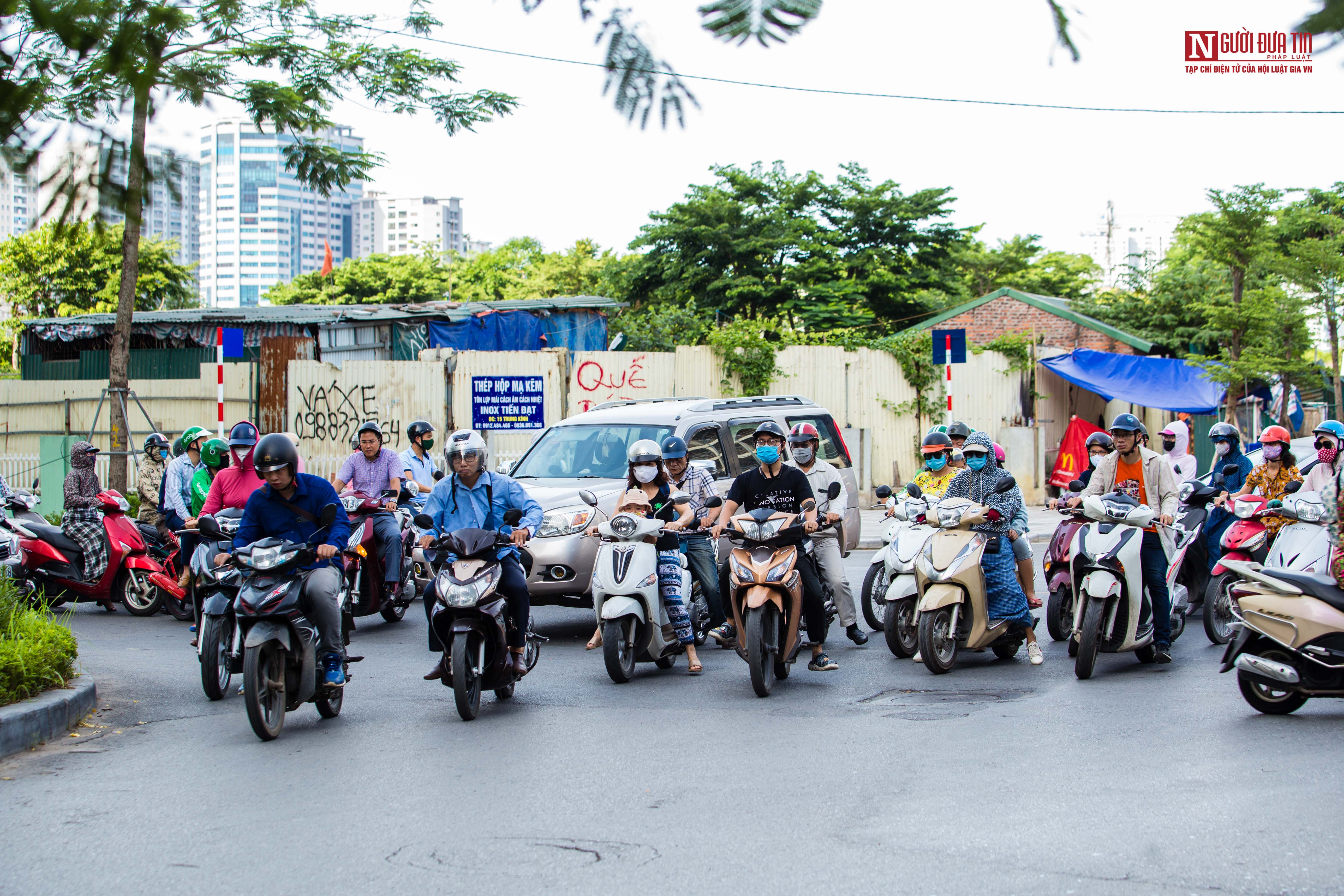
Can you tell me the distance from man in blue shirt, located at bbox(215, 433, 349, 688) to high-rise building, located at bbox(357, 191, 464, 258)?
3796mm

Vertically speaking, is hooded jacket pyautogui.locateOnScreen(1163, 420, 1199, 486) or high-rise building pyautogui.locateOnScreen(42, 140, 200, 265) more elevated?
high-rise building pyautogui.locateOnScreen(42, 140, 200, 265)

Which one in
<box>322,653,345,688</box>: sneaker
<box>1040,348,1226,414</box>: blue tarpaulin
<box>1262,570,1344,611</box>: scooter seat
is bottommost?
<box>322,653,345,688</box>: sneaker

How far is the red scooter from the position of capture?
35.8ft

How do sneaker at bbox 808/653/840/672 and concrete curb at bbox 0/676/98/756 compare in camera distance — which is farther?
sneaker at bbox 808/653/840/672

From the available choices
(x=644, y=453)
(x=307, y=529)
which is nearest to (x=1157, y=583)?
(x=644, y=453)

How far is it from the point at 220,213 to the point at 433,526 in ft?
17.5

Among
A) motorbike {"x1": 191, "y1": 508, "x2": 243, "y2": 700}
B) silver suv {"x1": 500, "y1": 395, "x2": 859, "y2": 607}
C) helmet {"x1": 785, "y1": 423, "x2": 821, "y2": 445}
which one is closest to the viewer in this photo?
motorbike {"x1": 191, "y1": 508, "x2": 243, "y2": 700}

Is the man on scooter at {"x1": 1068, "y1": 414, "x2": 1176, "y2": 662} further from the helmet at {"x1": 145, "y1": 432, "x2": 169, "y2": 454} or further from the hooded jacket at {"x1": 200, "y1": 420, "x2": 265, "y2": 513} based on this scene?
the helmet at {"x1": 145, "y1": 432, "x2": 169, "y2": 454}

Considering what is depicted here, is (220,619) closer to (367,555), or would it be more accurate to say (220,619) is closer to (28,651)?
(28,651)

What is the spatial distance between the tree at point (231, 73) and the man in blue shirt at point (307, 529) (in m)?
4.31

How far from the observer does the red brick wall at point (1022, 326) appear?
111ft

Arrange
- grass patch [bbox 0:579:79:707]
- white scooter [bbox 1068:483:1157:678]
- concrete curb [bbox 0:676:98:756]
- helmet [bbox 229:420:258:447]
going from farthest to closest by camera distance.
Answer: helmet [bbox 229:420:258:447], white scooter [bbox 1068:483:1157:678], grass patch [bbox 0:579:79:707], concrete curb [bbox 0:676:98:756]

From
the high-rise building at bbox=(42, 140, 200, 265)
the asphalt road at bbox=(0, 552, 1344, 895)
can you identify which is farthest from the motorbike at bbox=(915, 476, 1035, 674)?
the high-rise building at bbox=(42, 140, 200, 265)

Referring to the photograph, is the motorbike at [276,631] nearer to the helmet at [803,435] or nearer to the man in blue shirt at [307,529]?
the man in blue shirt at [307,529]
